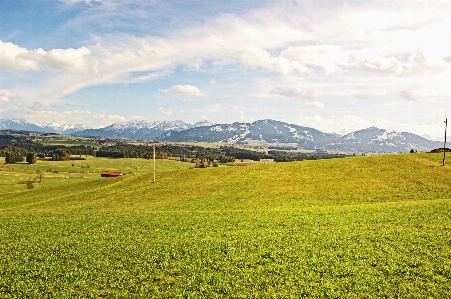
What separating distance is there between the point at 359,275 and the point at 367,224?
15206 mm

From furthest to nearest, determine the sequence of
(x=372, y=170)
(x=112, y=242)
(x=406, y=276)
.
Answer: (x=372, y=170)
(x=112, y=242)
(x=406, y=276)

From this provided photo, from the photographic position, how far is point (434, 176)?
6606cm

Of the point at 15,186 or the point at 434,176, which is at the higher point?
the point at 434,176

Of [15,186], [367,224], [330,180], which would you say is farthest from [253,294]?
[15,186]

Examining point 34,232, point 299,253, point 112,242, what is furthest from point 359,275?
point 34,232

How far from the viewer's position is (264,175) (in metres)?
80.5

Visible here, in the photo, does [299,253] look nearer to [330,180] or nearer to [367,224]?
[367,224]

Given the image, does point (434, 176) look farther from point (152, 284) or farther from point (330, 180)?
point (152, 284)

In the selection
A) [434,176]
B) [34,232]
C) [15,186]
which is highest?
[434,176]

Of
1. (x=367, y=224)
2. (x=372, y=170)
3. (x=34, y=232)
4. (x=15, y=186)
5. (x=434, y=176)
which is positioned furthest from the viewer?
(x=15, y=186)

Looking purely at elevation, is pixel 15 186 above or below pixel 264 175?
below

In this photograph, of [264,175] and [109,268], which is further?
[264,175]

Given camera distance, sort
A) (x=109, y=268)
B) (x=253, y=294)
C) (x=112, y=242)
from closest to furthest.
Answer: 1. (x=253, y=294)
2. (x=109, y=268)
3. (x=112, y=242)

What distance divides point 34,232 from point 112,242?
13.8 meters
